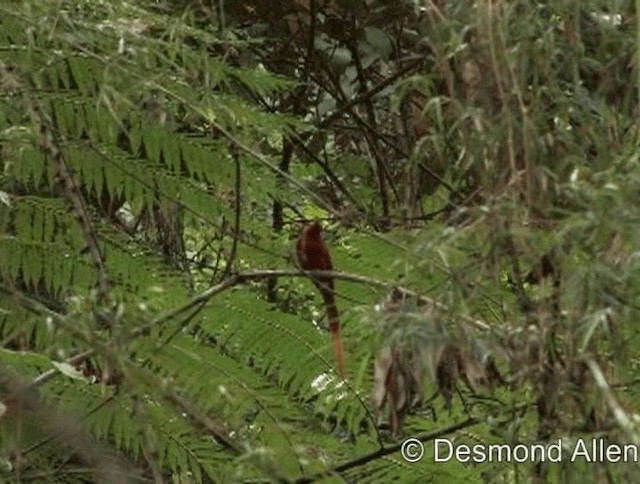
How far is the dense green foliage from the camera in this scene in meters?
1.33

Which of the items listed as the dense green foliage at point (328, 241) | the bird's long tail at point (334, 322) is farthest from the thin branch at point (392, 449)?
the bird's long tail at point (334, 322)

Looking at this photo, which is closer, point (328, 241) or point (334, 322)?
point (334, 322)

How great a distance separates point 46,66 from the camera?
2305 mm

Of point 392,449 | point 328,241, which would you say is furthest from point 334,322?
point 328,241

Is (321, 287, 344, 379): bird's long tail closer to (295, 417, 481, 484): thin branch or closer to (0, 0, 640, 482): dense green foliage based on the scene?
(0, 0, 640, 482): dense green foliage

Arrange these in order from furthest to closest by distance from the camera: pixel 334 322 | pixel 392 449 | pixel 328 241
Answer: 1. pixel 328 241
2. pixel 392 449
3. pixel 334 322

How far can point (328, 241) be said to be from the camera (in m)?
2.49

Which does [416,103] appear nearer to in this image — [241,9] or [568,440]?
[241,9]

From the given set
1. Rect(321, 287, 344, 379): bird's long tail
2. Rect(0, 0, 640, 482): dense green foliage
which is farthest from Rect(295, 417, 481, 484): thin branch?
Rect(321, 287, 344, 379): bird's long tail

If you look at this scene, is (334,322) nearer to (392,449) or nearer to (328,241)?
(392,449)

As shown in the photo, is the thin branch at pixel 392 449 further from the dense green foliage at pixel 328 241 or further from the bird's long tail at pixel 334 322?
the bird's long tail at pixel 334 322

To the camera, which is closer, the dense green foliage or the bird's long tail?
the dense green foliage

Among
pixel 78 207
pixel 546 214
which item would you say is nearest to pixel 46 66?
pixel 78 207

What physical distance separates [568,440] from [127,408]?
904 millimetres
